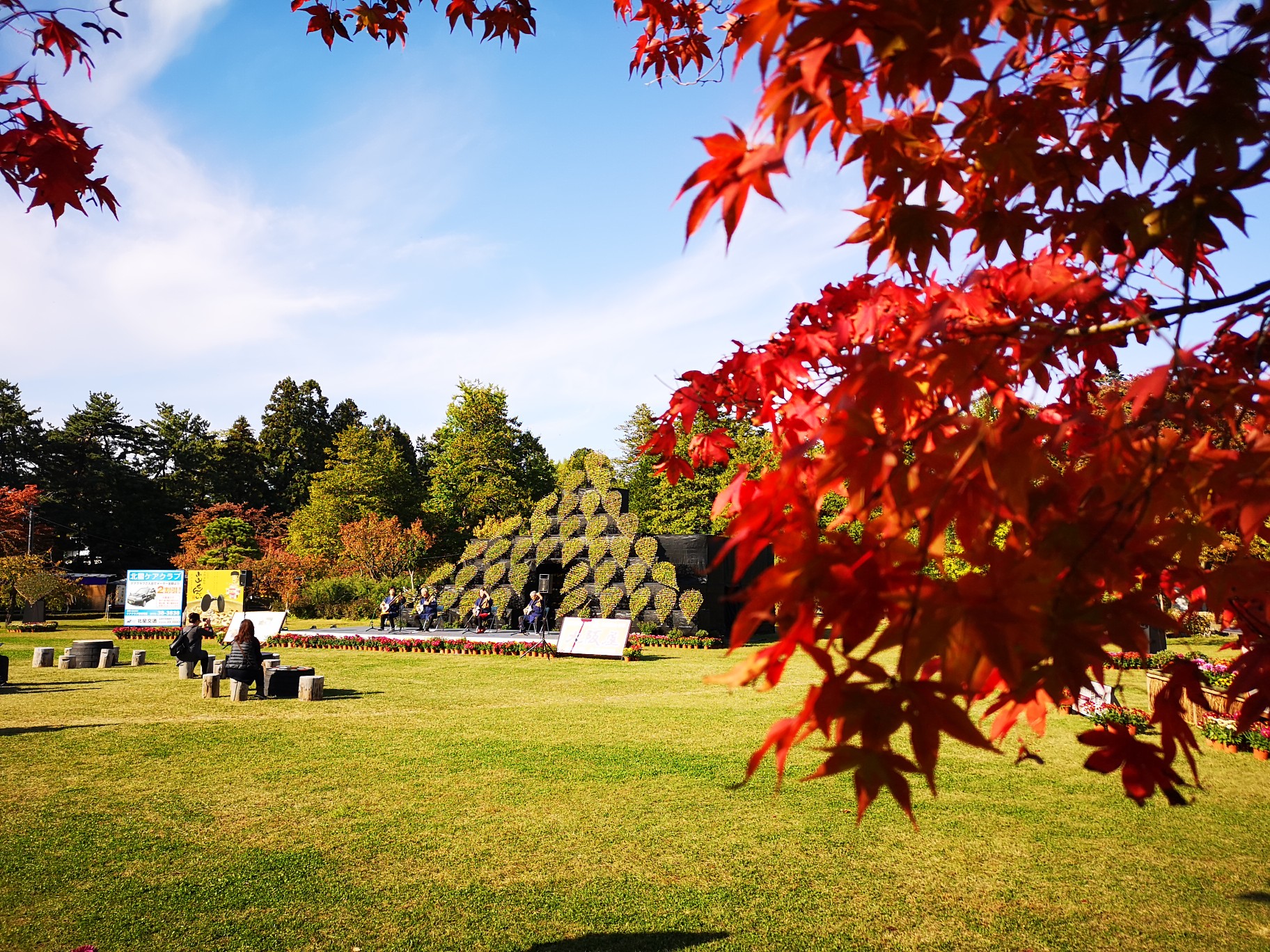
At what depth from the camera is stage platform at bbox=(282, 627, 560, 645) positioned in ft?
74.7

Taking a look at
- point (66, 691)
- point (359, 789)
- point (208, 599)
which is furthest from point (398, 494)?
point (359, 789)

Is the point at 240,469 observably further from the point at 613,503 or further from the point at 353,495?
the point at 613,503

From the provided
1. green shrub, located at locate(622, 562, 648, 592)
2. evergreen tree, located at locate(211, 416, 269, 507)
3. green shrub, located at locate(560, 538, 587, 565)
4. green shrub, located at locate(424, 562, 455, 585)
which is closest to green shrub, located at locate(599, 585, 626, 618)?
green shrub, located at locate(622, 562, 648, 592)

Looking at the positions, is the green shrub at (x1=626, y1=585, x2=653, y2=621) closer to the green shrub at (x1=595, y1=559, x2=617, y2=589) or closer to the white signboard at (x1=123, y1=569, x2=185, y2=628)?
the green shrub at (x1=595, y1=559, x2=617, y2=589)

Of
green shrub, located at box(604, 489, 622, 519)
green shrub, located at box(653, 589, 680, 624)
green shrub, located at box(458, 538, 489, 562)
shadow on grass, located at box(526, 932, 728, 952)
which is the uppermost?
green shrub, located at box(604, 489, 622, 519)

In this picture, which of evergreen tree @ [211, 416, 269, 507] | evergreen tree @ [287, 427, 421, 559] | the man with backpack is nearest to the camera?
the man with backpack

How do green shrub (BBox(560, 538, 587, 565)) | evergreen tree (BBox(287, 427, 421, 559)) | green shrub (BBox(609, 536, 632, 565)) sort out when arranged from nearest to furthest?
1. green shrub (BBox(609, 536, 632, 565))
2. green shrub (BBox(560, 538, 587, 565))
3. evergreen tree (BBox(287, 427, 421, 559))

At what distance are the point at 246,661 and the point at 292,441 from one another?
171 ft

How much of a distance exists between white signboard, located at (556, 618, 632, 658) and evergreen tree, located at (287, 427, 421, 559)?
89.1ft

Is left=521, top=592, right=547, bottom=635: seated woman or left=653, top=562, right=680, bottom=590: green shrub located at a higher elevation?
left=653, top=562, right=680, bottom=590: green shrub

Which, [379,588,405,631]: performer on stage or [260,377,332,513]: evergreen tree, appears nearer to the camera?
[379,588,405,631]: performer on stage

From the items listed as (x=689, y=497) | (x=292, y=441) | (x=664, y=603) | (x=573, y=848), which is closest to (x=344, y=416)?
(x=292, y=441)

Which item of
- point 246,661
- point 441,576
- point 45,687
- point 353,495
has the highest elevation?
point 353,495

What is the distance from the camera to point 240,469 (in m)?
57.5
